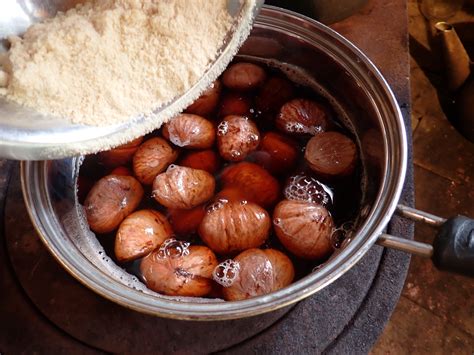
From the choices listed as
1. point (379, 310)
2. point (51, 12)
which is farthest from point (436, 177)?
point (51, 12)

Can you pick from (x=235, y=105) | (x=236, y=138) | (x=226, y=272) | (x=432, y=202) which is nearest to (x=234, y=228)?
(x=226, y=272)

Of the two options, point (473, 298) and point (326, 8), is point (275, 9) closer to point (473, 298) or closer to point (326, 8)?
point (326, 8)

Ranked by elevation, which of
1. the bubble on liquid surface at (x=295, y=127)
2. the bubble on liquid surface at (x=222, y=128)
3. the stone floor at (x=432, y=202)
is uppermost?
the bubble on liquid surface at (x=222, y=128)

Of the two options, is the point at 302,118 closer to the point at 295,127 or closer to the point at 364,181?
the point at 295,127

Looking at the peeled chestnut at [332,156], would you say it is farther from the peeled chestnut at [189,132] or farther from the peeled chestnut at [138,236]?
the peeled chestnut at [138,236]

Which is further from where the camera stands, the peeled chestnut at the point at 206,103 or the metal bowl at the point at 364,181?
the peeled chestnut at the point at 206,103

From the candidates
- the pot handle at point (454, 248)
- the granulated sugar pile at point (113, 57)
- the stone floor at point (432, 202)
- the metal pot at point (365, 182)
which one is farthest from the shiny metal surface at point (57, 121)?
the stone floor at point (432, 202)
